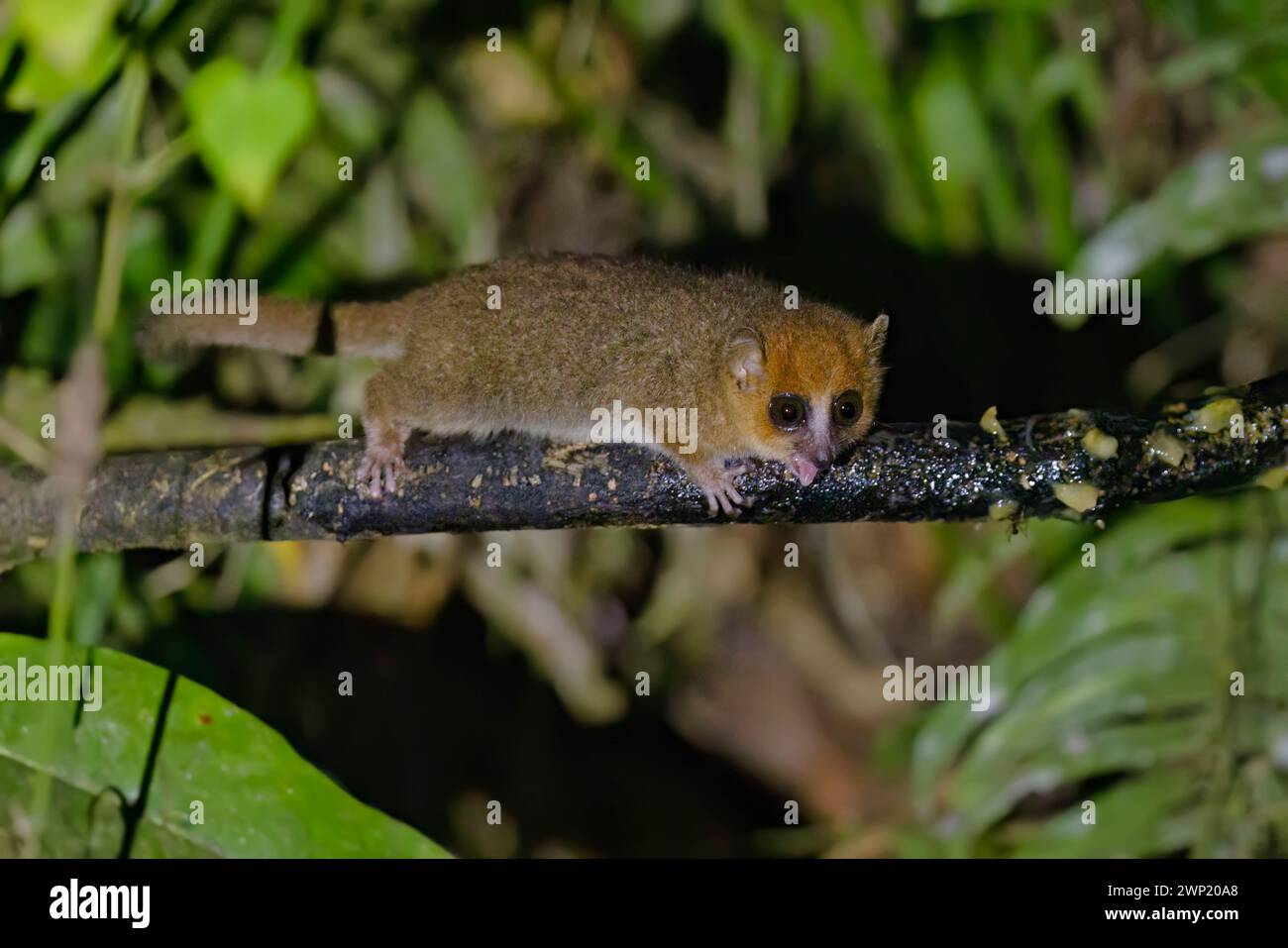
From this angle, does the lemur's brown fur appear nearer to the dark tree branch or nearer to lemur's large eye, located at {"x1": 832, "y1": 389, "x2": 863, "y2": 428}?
lemur's large eye, located at {"x1": 832, "y1": 389, "x2": 863, "y2": 428}

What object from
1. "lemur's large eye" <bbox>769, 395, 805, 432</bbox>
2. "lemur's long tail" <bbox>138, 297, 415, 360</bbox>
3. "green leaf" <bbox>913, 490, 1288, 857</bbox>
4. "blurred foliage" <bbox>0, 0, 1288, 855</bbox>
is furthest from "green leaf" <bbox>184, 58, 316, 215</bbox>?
"green leaf" <bbox>913, 490, 1288, 857</bbox>

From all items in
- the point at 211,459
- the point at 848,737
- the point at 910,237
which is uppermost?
the point at 910,237

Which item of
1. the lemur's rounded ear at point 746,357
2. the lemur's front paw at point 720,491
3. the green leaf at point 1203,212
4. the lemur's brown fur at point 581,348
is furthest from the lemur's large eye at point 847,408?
the green leaf at point 1203,212

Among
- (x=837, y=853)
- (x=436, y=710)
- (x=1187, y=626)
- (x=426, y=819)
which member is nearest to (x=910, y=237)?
(x=1187, y=626)

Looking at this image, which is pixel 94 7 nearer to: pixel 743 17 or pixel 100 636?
pixel 100 636

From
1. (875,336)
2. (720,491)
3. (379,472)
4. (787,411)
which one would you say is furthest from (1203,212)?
(379,472)

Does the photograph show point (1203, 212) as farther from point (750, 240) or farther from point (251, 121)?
point (251, 121)
